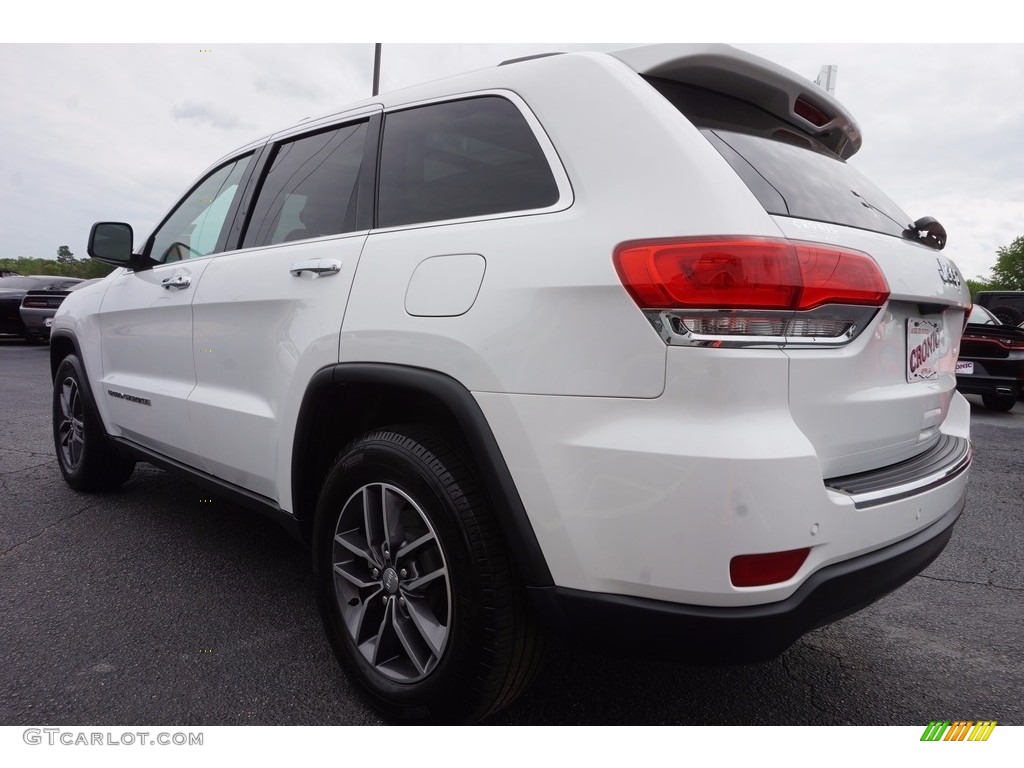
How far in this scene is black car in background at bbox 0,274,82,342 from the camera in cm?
1403

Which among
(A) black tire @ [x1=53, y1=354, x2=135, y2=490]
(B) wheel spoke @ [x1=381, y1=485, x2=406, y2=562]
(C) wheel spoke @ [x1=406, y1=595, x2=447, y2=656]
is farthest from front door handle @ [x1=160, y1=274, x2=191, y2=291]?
(C) wheel spoke @ [x1=406, y1=595, x2=447, y2=656]

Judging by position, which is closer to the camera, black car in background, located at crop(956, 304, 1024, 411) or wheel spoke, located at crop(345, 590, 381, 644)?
wheel spoke, located at crop(345, 590, 381, 644)

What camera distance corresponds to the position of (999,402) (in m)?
9.30

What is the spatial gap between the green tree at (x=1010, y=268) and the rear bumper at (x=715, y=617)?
56.3 metres

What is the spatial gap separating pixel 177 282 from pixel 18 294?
13.9 m

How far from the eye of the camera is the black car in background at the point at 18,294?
1403 cm

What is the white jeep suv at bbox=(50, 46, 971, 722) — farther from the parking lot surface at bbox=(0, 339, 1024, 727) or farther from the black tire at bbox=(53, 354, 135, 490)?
the black tire at bbox=(53, 354, 135, 490)

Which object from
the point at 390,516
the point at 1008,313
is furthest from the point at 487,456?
the point at 1008,313

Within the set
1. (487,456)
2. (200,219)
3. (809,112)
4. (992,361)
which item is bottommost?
(992,361)

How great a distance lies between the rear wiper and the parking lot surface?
1.38m

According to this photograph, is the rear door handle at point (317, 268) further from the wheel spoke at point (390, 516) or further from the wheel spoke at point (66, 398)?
the wheel spoke at point (66, 398)
